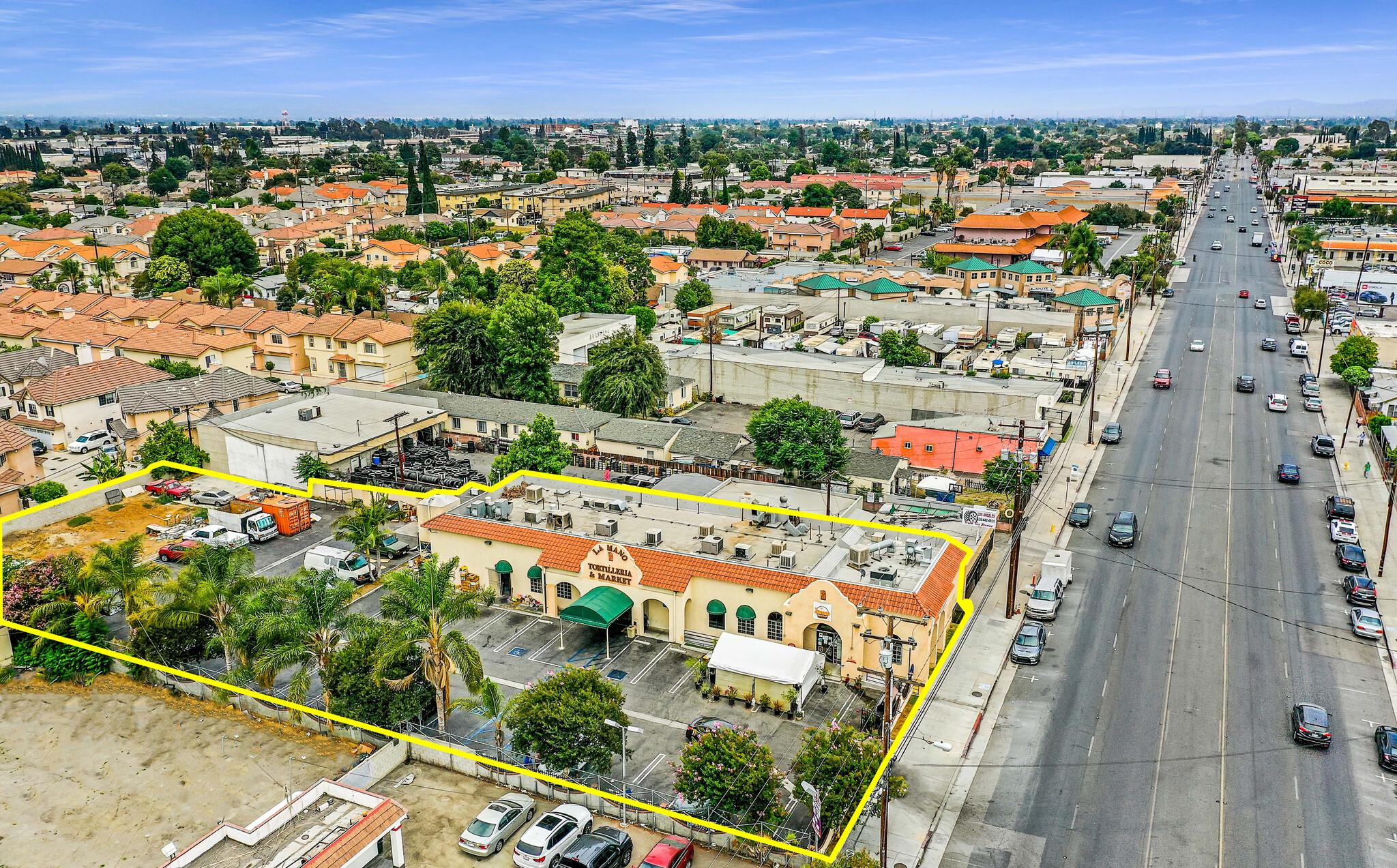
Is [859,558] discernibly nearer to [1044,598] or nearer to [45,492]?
[1044,598]

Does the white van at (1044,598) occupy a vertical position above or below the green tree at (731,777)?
below

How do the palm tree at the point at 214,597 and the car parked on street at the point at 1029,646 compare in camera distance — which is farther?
the car parked on street at the point at 1029,646

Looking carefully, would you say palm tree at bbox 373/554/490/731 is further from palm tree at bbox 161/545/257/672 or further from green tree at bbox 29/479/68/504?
green tree at bbox 29/479/68/504

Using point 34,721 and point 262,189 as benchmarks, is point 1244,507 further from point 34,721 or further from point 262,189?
point 262,189

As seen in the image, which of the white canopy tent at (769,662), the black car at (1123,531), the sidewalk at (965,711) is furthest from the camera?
the black car at (1123,531)

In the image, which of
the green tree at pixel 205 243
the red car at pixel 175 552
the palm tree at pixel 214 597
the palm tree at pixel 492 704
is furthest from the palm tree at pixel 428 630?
the green tree at pixel 205 243

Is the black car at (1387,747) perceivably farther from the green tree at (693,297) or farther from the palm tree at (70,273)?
the palm tree at (70,273)

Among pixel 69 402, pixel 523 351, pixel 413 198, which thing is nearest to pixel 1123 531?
pixel 523 351
